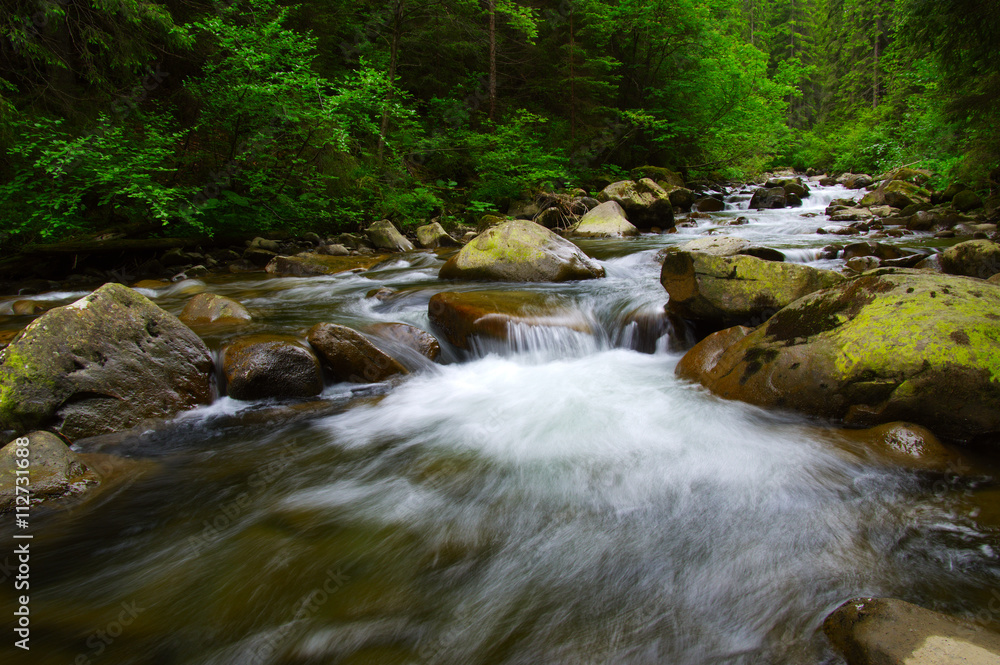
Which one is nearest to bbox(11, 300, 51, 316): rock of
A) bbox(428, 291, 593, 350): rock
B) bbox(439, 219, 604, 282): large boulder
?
bbox(428, 291, 593, 350): rock

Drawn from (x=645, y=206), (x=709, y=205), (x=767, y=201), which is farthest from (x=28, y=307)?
(x=767, y=201)

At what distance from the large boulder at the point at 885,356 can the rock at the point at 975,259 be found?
2.49m

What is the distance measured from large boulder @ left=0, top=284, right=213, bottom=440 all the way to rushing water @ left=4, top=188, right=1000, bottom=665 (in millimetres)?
277

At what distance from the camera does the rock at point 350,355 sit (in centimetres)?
444

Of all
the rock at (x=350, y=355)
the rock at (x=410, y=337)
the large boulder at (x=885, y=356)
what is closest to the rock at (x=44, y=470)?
the rock at (x=350, y=355)

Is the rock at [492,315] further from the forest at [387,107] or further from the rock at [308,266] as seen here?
the forest at [387,107]

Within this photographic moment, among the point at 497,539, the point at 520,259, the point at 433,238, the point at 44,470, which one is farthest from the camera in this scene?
the point at 433,238

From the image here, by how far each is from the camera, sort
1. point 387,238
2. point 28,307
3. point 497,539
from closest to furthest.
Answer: point 497,539, point 28,307, point 387,238

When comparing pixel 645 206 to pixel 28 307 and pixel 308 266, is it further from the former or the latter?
pixel 28 307

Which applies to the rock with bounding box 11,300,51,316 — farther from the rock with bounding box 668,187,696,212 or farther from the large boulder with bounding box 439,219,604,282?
the rock with bounding box 668,187,696,212

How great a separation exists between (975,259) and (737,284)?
2.96 m

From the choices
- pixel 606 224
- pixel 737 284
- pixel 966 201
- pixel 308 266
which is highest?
pixel 308 266

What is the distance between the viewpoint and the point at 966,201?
10898 millimetres

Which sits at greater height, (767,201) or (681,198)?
(681,198)
